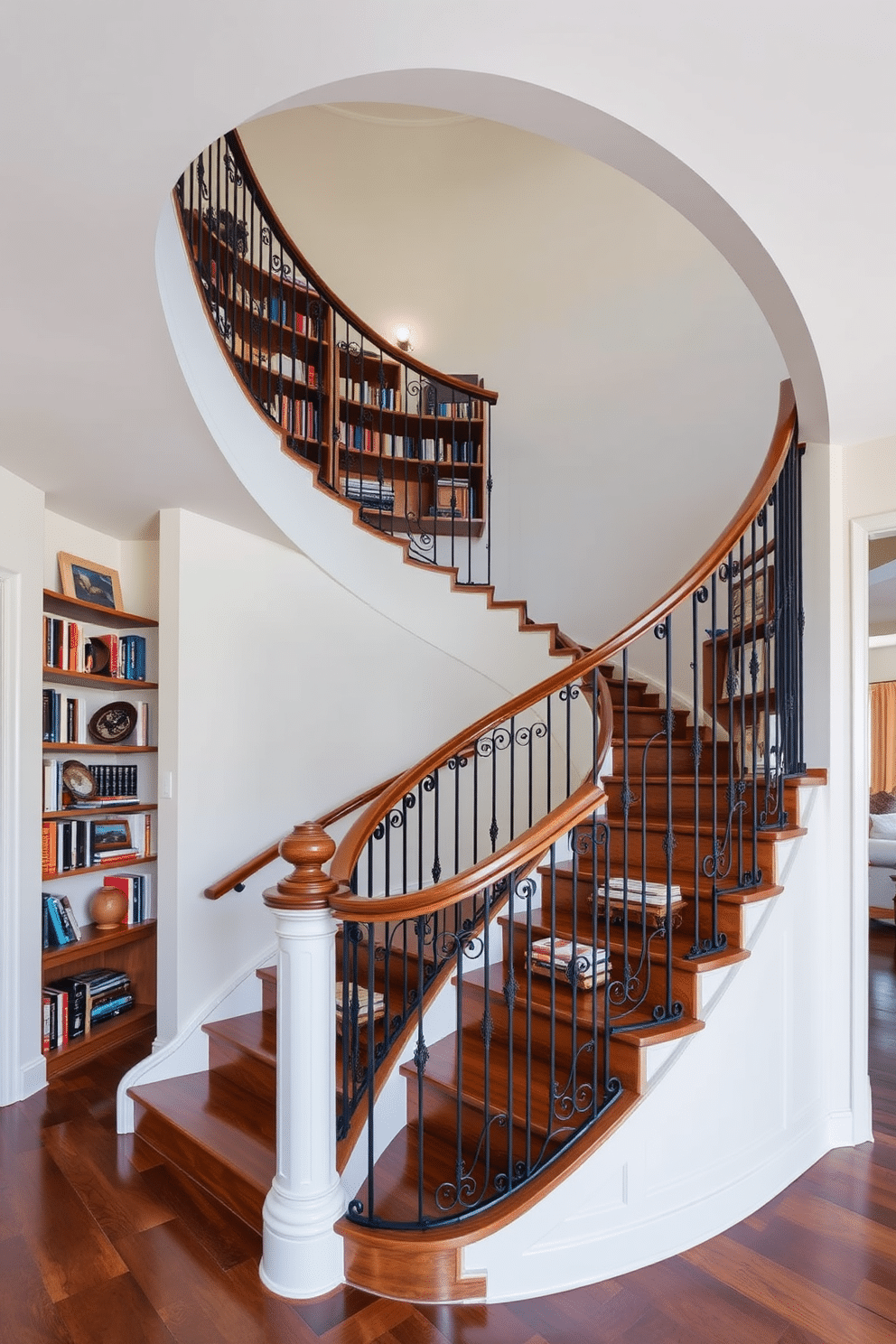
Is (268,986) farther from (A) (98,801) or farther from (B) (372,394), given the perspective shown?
(B) (372,394)

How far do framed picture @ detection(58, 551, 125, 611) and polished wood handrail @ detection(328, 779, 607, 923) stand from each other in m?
2.44

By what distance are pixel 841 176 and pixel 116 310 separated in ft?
6.31

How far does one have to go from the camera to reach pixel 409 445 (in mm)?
5473

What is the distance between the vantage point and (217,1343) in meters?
1.99

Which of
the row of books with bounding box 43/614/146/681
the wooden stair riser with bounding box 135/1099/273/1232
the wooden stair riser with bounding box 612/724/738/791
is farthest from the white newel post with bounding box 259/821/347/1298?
the row of books with bounding box 43/614/146/681

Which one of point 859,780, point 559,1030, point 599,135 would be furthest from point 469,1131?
point 599,135

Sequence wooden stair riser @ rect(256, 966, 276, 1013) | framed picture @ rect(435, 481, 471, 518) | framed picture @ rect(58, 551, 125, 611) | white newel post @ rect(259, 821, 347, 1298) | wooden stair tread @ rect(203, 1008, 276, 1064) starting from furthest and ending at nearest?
1. framed picture @ rect(435, 481, 471, 518)
2. framed picture @ rect(58, 551, 125, 611)
3. wooden stair riser @ rect(256, 966, 276, 1013)
4. wooden stair tread @ rect(203, 1008, 276, 1064)
5. white newel post @ rect(259, 821, 347, 1298)

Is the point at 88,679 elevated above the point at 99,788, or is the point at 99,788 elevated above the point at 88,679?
the point at 88,679

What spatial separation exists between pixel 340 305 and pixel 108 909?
338 cm

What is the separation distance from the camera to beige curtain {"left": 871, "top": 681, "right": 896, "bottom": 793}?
1052 cm

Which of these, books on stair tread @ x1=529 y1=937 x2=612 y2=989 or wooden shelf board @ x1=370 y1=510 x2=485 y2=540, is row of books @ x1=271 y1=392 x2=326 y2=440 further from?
books on stair tread @ x1=529 y1=937 x2=612 y2=989

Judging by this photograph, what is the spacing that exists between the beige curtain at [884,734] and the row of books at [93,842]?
30.4 feet

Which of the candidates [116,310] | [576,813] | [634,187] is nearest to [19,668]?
[116,310]

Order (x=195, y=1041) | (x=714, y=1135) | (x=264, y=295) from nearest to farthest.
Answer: (x=714, y=1135) < (x=195, y=1041) < (x=264, y=295)
